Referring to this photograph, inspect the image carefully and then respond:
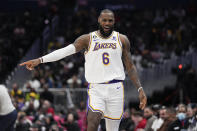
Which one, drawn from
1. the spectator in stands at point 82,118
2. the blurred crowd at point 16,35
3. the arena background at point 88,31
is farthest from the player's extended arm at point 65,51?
the blurred crowd at point 16,35

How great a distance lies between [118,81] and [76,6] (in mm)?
16664

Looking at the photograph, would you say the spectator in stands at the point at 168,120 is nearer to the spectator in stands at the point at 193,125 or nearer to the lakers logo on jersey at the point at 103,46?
the spectator in stands at the point at 193,125

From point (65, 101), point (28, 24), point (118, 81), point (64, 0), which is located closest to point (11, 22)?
point (28, 24)

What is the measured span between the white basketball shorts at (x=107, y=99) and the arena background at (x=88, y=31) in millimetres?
8049

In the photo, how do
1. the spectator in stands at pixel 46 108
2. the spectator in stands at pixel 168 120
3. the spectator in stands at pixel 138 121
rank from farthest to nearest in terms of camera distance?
the spectator in stands at pixel 46 108 < the spectator in stands at pixel 138 121 < the spectator in stands at pixel 168 120

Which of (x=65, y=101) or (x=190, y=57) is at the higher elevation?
(x=190, y=57)

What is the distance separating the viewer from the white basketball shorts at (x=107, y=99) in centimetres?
624

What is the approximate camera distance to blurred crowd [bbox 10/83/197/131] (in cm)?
976

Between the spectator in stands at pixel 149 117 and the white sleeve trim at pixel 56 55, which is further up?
the white sleeve trim at pixel 56 55

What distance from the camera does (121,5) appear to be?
22.6 meters

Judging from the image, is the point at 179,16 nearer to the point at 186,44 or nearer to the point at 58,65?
the point at 186,44

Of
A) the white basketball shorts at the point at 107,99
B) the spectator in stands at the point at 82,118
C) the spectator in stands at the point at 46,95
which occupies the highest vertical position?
the white basketball shorts at the point at 107,99

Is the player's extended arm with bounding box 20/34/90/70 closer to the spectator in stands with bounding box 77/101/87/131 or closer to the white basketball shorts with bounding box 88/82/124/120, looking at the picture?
the white basketball shorts with bounding box 88/82/124/120

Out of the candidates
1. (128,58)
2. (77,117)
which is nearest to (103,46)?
(128,58)
